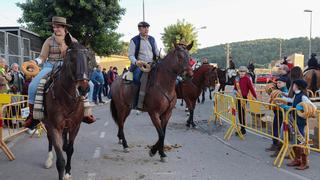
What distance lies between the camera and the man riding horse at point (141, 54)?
8555 mm

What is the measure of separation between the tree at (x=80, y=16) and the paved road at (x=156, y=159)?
49.8ft

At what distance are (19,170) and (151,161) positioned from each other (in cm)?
265

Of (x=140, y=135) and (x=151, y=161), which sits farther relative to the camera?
(x=140, y=135)

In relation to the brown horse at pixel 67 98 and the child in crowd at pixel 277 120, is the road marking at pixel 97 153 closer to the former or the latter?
the brown horse at pixel 67 98

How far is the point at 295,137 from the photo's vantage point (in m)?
7.64

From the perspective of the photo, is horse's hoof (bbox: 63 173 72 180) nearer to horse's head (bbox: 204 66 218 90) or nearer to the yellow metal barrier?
A: the yellow metal barrier

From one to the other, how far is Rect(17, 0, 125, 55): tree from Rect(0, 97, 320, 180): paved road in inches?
597

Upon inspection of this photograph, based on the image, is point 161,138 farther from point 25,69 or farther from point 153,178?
point 25,69

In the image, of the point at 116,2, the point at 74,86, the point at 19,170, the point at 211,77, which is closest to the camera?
the point at 74,86

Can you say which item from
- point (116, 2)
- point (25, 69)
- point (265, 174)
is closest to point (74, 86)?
point (25, 69)

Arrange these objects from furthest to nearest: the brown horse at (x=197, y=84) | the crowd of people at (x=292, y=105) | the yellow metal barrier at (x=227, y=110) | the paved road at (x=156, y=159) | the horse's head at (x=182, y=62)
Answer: the brown horse at (x=197, y=84) < the yellow metal barrier at (x=227, y=110) < the horse's head at (x=182, y=62) < the crowd of people at (x=292, y=105) < the paved road at (x=156, y=159)

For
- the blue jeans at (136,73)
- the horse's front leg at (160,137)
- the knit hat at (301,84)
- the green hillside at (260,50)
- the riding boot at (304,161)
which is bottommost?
the riding boot at (304,161)

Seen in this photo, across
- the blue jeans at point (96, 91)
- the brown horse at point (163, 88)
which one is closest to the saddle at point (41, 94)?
the brown horse at point (163, 88)

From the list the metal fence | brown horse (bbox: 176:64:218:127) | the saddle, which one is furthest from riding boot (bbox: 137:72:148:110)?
the metal fence
